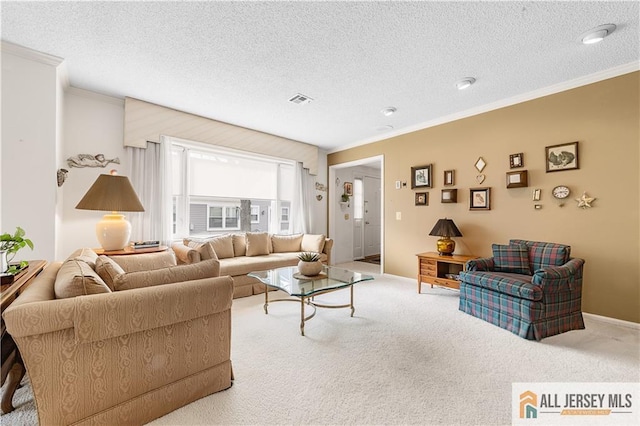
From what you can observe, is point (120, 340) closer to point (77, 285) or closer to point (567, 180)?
point (77, 285)

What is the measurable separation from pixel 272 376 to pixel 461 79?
3467 mm

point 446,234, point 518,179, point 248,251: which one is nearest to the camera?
point 518,179

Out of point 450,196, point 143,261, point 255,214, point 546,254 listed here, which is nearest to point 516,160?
point 450,196

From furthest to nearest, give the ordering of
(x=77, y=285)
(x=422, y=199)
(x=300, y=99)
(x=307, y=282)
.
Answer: (x=422, y=199) → (x=300, y=99) → (x=307, y=282) → (x=77, y=285)

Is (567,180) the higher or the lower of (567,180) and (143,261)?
the higher

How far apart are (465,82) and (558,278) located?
2.23 m

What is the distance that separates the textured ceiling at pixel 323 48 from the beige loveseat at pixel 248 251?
196 centimetres

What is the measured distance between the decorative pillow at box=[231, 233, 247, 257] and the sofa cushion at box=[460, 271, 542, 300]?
3164 millimetres

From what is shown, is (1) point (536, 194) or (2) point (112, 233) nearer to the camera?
(2) point (112, 233)

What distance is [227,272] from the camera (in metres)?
3.63

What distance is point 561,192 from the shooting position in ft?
10.3

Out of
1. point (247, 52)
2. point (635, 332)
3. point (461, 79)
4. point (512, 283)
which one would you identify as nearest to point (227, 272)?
point (247, 52)

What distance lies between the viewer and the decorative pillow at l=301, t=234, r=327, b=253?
4844mm

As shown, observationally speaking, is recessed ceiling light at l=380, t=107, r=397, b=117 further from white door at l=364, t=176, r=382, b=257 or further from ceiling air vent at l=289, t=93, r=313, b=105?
white door at l=364, t=176, r=382, b=257
